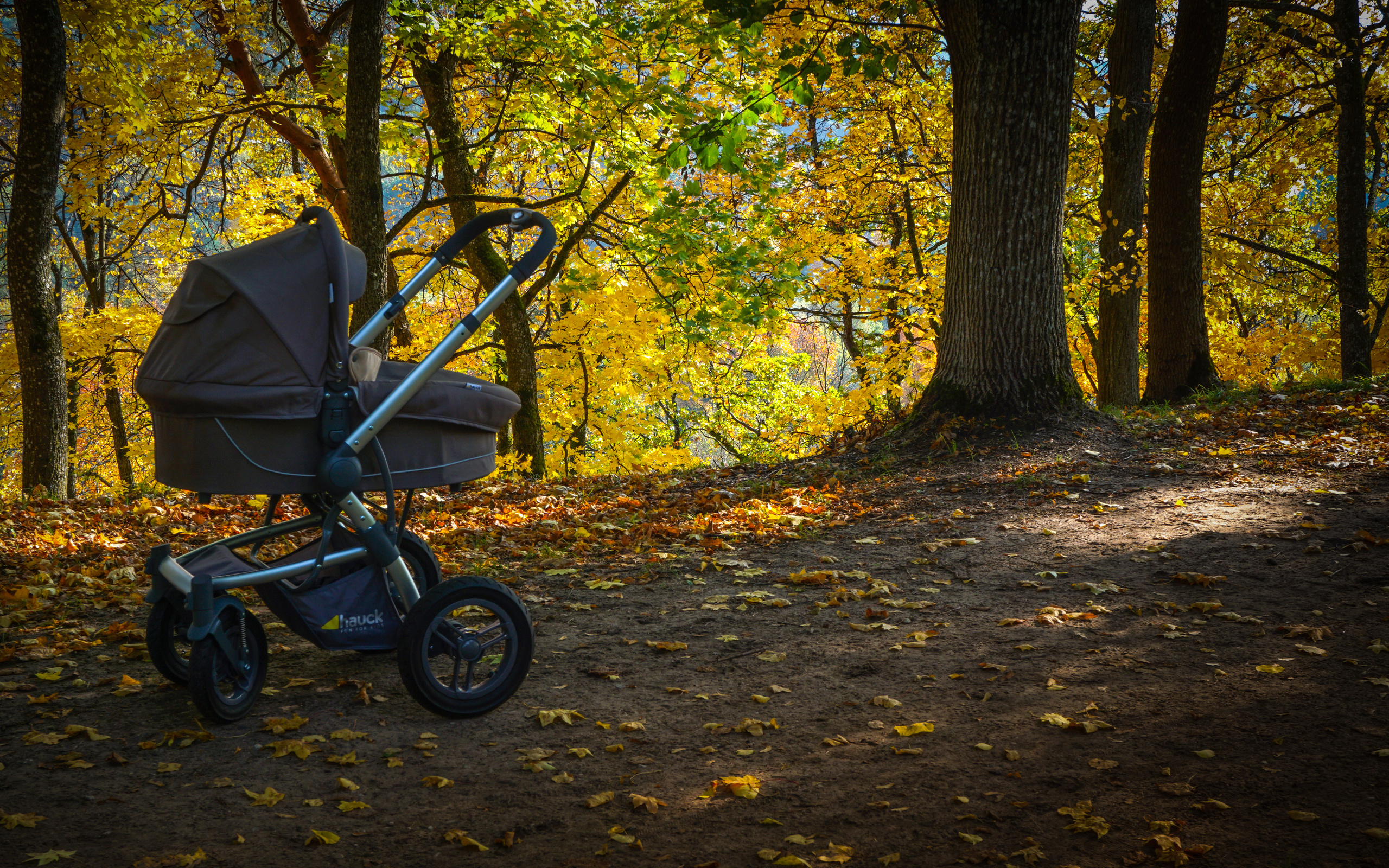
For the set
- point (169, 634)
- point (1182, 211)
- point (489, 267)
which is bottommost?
point (169, 634)

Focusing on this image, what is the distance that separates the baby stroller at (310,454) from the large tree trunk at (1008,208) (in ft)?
15.3

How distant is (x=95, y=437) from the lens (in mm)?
17844

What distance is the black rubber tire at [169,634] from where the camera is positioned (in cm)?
324

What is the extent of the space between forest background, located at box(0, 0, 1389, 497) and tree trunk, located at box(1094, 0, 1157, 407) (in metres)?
0.04

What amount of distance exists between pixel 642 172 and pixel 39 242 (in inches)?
243

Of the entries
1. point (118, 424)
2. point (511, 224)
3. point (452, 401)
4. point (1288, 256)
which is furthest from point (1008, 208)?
point (118, 424)

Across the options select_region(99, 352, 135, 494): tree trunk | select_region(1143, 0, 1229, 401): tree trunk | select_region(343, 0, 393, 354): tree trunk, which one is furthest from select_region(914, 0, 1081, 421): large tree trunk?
select_region(99, 352, 135, 494): tree trunk

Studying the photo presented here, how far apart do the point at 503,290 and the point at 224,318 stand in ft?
3.14

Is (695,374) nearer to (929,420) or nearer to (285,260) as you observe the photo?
(929,420)

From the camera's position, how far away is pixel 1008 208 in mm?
6875

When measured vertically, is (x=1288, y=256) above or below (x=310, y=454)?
above

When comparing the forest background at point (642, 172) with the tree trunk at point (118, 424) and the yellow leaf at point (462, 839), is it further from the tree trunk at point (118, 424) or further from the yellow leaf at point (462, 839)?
the yellow leaf at point (462, 839)

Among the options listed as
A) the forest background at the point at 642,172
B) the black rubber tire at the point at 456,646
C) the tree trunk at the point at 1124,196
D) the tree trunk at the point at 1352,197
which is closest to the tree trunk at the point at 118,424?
the forest background at the point at 642,172

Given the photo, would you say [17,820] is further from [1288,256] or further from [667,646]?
[1288,256]
